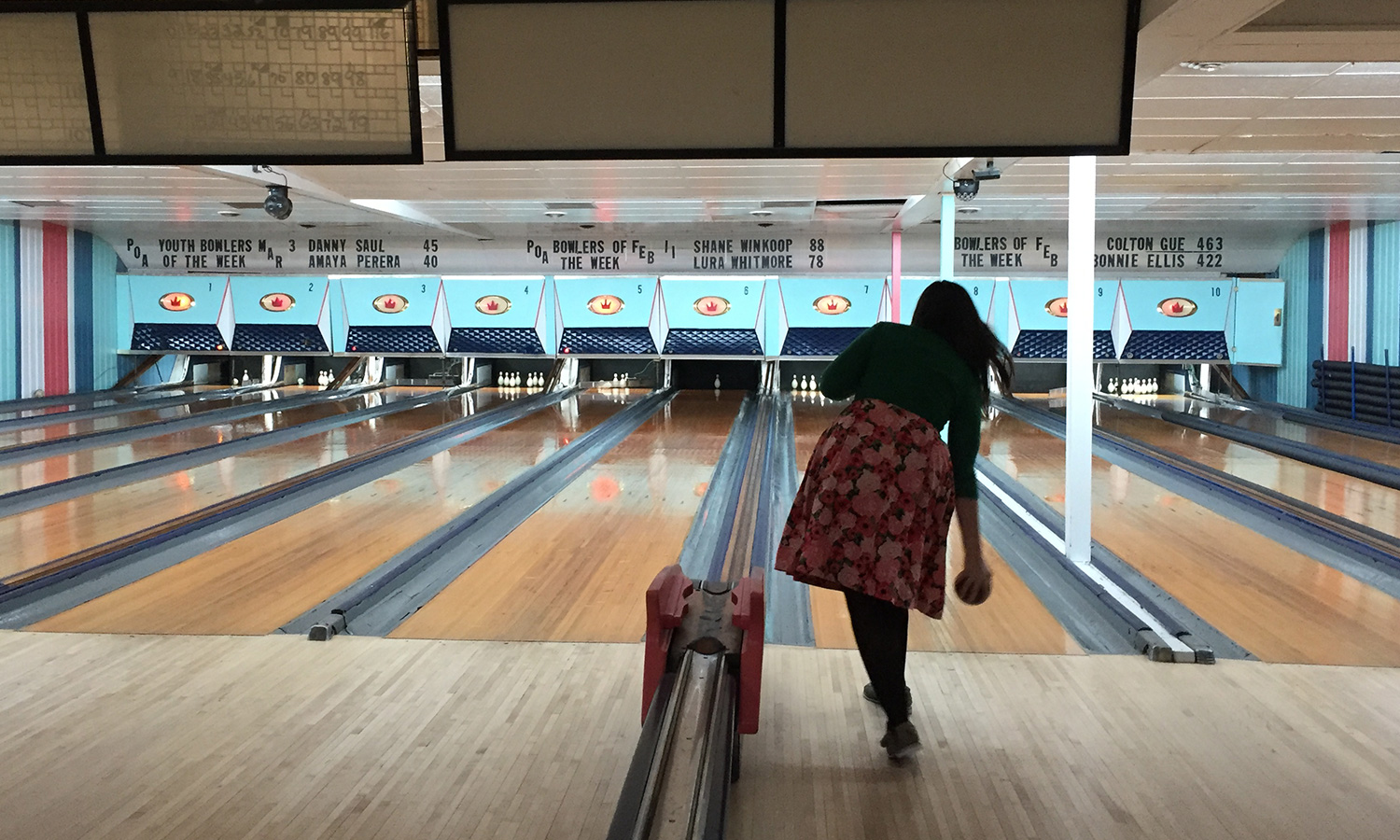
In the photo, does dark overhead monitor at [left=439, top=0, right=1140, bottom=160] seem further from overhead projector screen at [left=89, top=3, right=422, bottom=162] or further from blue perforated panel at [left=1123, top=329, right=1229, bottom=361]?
blue perforated panel at [left=1123, top=329, right=1229, bottom=361]

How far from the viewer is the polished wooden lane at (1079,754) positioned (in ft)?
6.46

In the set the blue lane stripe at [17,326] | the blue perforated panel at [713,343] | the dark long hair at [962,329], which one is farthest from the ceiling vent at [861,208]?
the blue lane stripe at [17,326]

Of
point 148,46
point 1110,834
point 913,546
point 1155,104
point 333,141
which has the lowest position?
point 1110,834

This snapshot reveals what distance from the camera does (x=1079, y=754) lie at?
2.29 metres

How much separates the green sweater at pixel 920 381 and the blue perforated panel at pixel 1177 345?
979 centimetres

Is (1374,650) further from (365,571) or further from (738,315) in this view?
(738,315)

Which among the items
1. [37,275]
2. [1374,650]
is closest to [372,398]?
[37,275]

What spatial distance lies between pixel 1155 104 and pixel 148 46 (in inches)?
158

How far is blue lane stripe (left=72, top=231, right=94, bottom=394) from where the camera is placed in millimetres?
11227

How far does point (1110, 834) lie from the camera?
6.29ft

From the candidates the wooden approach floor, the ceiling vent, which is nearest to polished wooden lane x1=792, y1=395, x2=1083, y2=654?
the wooden approach floor

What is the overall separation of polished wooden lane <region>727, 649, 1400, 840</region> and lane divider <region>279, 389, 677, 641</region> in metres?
1.36

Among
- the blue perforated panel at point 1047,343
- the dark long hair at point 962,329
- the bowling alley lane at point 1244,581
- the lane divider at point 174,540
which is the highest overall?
the blue perforated panel at point 1047,343

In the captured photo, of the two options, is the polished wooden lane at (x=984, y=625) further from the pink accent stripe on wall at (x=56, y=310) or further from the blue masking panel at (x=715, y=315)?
the pink accent stripe on wall at (x=56, y=310)
